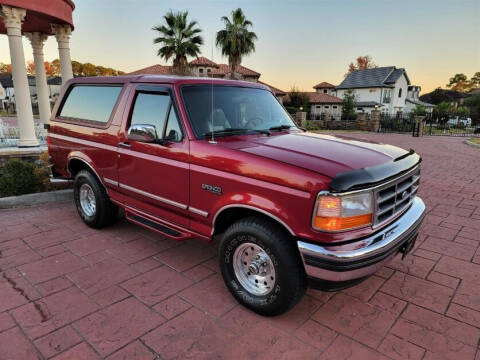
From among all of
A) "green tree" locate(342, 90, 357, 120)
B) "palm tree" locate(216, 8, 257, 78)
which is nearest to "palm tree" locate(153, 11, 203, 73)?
"palm tree" locate(216, 8, 257, 78)

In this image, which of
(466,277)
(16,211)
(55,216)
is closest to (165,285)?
(55,216)

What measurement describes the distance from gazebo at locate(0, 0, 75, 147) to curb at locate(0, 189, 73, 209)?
13.4ft

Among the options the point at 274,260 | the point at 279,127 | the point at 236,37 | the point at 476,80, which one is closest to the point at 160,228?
the point at 274,260

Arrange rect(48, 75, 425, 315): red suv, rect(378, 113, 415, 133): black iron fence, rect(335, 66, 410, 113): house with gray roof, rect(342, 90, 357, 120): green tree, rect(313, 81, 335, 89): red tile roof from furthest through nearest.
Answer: rect(313, 81, 335, 89): red tile roof, rect(335, 66, 410, 113): house with gray roof, rect(342, 90, 357, 120): green tree, rect(378, 113, 415, 133): black iron fence, rect(48, 75, 425, 315): red suv

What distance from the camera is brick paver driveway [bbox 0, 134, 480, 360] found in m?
2.41

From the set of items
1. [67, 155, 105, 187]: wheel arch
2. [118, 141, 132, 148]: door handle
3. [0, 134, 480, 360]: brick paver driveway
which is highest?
[118, 141, 132, 148]: door handle

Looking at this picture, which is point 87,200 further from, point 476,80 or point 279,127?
point 476,80

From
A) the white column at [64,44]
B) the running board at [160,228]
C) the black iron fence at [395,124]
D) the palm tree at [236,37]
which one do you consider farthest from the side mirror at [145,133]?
the black iron fence at [395,124]

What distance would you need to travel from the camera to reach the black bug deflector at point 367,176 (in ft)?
7.24

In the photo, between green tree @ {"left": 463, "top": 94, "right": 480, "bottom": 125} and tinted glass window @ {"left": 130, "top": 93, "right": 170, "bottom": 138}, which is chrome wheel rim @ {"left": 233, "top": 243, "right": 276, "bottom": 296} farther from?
green tree @ {"left": 463, "top": 94, "right": 480, "bottom": 125}

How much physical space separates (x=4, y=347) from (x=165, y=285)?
1334 mm

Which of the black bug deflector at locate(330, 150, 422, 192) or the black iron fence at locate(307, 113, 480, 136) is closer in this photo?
the black bug deflector at locate(330, 150, 422, 192)

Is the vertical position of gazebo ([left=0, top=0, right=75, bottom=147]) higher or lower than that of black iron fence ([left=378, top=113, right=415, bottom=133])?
higher

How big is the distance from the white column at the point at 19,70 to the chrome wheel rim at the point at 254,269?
8.64 metres
